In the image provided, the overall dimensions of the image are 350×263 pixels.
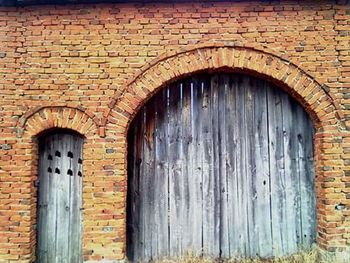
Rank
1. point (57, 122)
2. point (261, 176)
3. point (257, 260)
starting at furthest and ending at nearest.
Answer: point (261, 176) < point (257, 260) < point (57, 122)

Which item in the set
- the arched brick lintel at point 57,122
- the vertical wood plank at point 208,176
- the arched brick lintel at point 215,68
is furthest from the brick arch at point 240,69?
the vertical wood plank at point 208,176

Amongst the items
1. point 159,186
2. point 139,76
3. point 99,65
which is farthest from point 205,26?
point 159,186

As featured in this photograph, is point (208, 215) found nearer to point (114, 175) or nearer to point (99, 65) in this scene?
point (114, 175)

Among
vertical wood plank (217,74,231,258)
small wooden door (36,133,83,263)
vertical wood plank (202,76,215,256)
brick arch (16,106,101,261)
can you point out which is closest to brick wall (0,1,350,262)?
brick arch (16,106,101,261)

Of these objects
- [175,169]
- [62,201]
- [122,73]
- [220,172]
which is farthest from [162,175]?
[122,73]

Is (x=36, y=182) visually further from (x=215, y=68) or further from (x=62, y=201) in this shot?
(x=215, y=68)

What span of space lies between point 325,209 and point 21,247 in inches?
184

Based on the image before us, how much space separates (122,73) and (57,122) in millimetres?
1282

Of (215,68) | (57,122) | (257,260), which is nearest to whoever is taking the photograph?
(57,122)

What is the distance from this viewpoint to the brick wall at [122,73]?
4.96m

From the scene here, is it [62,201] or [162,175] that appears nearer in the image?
[62,201]

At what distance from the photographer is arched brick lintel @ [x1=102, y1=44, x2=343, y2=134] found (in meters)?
5.10

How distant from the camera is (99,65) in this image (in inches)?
204

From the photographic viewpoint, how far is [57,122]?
16.6 ft
